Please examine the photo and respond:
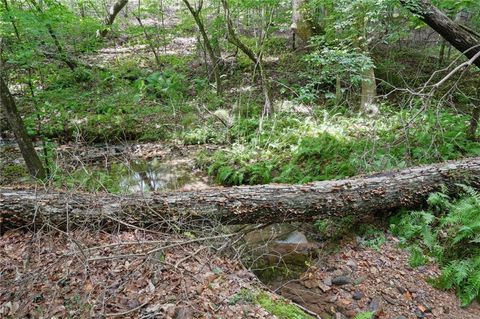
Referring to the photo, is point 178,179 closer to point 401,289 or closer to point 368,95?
point 368,95

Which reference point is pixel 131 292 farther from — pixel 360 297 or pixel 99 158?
pixel 99 158

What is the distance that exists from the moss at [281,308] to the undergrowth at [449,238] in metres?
1.95

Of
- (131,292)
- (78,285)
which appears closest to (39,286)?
(78,285)

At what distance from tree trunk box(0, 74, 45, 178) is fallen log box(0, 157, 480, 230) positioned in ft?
5.61

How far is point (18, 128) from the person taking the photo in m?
6.32

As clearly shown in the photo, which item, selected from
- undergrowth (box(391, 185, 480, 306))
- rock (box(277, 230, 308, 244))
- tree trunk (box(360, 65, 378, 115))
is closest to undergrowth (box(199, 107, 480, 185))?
tree trunk (box(360, 65, 378, 115))

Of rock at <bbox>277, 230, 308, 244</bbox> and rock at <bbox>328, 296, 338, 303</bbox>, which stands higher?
rock at <bbox>277, 230, 308, 244</bbox>

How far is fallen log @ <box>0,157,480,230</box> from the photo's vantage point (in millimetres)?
4590

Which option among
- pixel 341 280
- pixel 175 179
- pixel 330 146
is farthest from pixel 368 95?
pixel 341 280

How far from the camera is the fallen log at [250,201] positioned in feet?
15.1

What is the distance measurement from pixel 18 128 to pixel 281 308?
5.67 metres

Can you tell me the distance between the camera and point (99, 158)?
932 cm

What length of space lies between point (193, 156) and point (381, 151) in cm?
491

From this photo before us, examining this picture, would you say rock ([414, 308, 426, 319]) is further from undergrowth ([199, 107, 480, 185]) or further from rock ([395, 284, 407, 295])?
undergrowth ([199, 107, 480, 185])
